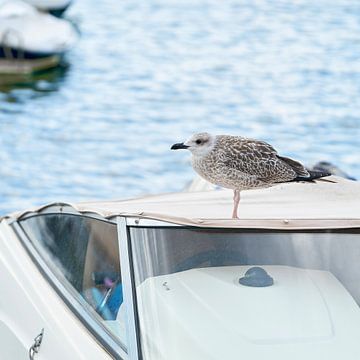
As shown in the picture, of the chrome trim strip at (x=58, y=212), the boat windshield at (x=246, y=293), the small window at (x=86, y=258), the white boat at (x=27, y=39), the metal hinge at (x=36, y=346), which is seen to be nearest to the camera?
the boat windshield at (x=246, y=293)

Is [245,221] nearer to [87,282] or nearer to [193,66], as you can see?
[87,282]

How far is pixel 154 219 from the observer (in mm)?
3270

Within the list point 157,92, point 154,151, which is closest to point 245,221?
point 154,151

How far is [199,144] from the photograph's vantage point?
3.61m

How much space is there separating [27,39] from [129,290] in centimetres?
1573

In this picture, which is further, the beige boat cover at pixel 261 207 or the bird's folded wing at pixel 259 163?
the bird's folded wing at pixel 259 163

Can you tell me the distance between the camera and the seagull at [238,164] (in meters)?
3.62

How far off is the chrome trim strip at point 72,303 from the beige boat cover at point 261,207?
0.14 metres

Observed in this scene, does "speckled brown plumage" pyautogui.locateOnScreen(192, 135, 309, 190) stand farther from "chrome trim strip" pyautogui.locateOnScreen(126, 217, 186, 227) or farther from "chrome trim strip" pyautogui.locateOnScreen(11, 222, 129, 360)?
"chrome trim strip" pyautogui.locateOnScreen(11, 222, 129, 360)

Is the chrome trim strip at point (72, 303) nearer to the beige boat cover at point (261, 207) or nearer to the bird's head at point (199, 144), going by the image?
the beige boat cover at point (261, 207)

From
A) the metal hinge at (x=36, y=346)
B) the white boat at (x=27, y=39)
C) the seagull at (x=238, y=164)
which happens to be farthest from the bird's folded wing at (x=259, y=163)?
the white boat at (x=27, y=39)

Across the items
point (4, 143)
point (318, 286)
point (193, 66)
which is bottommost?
point (193, 66)

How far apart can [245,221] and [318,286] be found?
Answer: 29 cm

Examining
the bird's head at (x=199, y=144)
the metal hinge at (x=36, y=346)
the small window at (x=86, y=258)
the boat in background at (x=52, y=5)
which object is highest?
the bird's head at (x=199, y=144)
